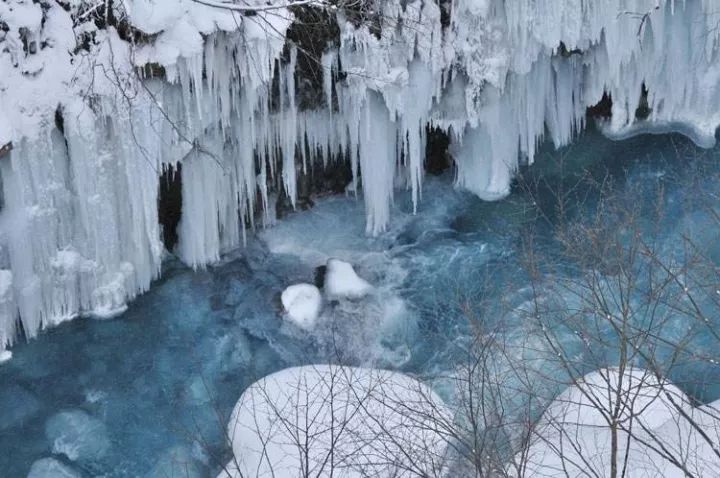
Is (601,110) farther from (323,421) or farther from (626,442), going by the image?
(323,421)

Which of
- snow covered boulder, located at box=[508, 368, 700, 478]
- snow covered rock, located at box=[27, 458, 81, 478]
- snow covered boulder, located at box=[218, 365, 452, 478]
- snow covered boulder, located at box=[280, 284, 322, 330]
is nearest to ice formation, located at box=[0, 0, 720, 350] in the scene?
snow covered boulder, located at box=[280, 284, 322, 330]

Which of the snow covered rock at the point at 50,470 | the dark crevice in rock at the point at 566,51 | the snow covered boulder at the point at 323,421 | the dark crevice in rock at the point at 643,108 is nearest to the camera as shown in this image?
the snow covered boulder at the point at 323,421

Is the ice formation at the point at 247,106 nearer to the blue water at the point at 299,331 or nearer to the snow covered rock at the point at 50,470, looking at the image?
the blue water at the point at 299,331

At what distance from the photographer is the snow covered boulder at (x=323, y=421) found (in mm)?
6504

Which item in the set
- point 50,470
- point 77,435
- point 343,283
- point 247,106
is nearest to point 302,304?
point 343,283

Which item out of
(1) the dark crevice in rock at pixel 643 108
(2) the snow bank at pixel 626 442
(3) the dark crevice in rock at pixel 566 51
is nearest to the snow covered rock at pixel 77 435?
(2) the snow bank at pixel 626 442

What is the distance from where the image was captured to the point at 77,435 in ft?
25.8

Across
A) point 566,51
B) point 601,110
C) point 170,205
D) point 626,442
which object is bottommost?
point 626,442

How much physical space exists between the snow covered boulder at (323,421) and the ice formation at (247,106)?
6.10 feet

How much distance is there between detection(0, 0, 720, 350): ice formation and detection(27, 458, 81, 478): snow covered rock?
133 cm

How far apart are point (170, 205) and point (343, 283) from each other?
1767 mm

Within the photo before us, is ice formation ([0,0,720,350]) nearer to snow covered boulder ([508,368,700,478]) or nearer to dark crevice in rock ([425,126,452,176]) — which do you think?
dark crevice in rock ([425,126,452,176])

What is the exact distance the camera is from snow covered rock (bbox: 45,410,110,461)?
7711mm

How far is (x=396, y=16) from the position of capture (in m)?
8.93
